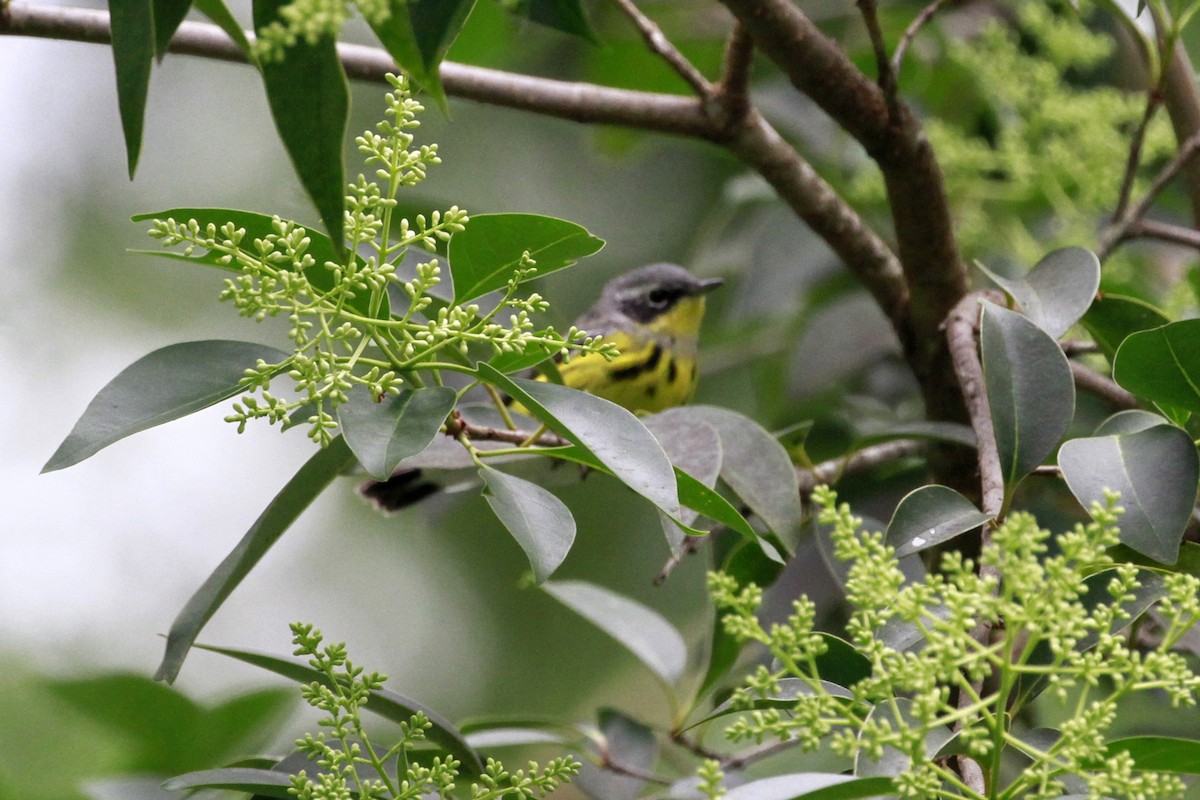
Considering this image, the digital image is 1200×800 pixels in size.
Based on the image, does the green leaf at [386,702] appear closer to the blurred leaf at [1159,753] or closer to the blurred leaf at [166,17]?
the blurred leaf at [166,17]

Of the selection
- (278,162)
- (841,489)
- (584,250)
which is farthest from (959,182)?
(278,162)

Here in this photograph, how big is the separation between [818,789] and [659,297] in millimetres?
3264

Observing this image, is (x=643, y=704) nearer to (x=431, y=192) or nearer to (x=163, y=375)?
(x=431, y=192)

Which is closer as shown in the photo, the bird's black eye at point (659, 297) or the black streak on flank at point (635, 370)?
the black streak on flank at point (635, 370)

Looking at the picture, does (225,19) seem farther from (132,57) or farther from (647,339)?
(647,339)

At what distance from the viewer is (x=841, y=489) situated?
3.07 metres

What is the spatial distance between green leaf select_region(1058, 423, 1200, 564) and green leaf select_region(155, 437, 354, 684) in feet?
3.15

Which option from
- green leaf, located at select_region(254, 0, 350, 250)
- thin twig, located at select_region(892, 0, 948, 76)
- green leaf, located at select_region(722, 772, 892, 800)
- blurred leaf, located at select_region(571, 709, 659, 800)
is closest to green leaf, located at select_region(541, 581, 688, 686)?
blurred leaf, located at select_region(571, 709, 659, 800)

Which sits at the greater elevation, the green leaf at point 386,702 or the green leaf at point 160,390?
the green leaf at point 160,390

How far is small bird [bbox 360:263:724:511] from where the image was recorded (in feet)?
13.3

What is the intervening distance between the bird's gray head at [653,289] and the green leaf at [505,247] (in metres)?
2.62

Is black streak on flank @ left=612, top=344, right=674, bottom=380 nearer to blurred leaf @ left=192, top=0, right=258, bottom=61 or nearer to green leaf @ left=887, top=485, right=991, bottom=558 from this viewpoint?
green leaf @ left=887, top=485, right=991, bottom=558

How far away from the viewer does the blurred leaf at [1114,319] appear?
6.87 feet

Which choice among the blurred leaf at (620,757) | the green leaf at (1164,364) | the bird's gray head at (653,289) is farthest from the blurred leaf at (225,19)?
the bird's gray head at (653,289)
